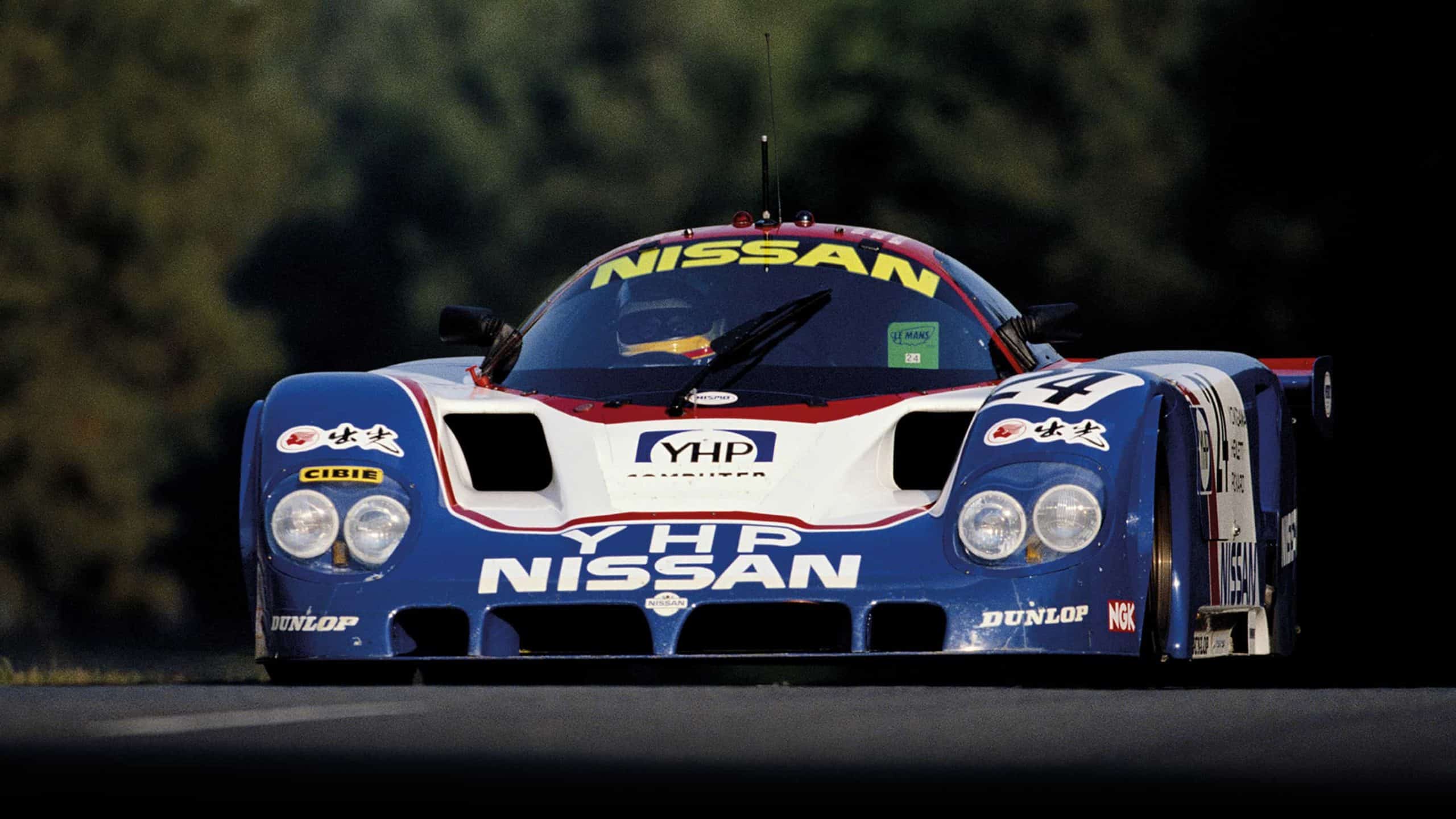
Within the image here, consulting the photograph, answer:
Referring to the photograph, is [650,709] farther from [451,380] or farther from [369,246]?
[369,246]

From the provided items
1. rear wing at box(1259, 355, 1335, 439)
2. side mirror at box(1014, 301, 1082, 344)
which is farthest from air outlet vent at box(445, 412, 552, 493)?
rear wing at box(1259, 355, 1335, 439)

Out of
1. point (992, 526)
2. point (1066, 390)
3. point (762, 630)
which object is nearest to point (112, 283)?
point (1066, 390)

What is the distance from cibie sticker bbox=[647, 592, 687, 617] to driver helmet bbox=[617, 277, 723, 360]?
153 centimetres

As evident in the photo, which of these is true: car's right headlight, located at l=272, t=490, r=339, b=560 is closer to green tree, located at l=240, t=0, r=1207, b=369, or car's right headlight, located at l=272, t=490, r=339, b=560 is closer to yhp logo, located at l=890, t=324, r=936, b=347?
yhp logo, located at l=890, t=324, r=936, b=347

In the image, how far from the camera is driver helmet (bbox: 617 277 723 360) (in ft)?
24.2

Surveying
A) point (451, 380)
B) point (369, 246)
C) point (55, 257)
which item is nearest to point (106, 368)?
point (55, 257)

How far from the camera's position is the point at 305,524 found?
619cm

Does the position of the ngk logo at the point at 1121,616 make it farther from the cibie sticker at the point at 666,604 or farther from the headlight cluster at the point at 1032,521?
the cibie sticker at the point at 666,604

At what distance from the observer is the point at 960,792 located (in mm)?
3746

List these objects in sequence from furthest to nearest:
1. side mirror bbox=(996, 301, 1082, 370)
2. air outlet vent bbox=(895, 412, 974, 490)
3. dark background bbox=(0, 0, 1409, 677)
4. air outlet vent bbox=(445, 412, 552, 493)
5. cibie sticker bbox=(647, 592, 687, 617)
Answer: dark background bbox=(0, 0, 1409, 677) → side mirror bbox=(996, 301, 1082, 370) → air outlet vent bbox=(445, 412, 552, 493) → air outlet vent bbox=(895, 412, 974, 490) → cibie sticker bbox=(647, 592, 687, 617)

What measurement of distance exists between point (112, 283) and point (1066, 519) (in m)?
21.0

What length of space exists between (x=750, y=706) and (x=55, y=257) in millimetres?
21618

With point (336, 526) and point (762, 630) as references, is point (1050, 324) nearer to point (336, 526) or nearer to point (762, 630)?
point (762, 630)

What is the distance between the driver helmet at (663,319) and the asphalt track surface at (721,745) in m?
1.93
